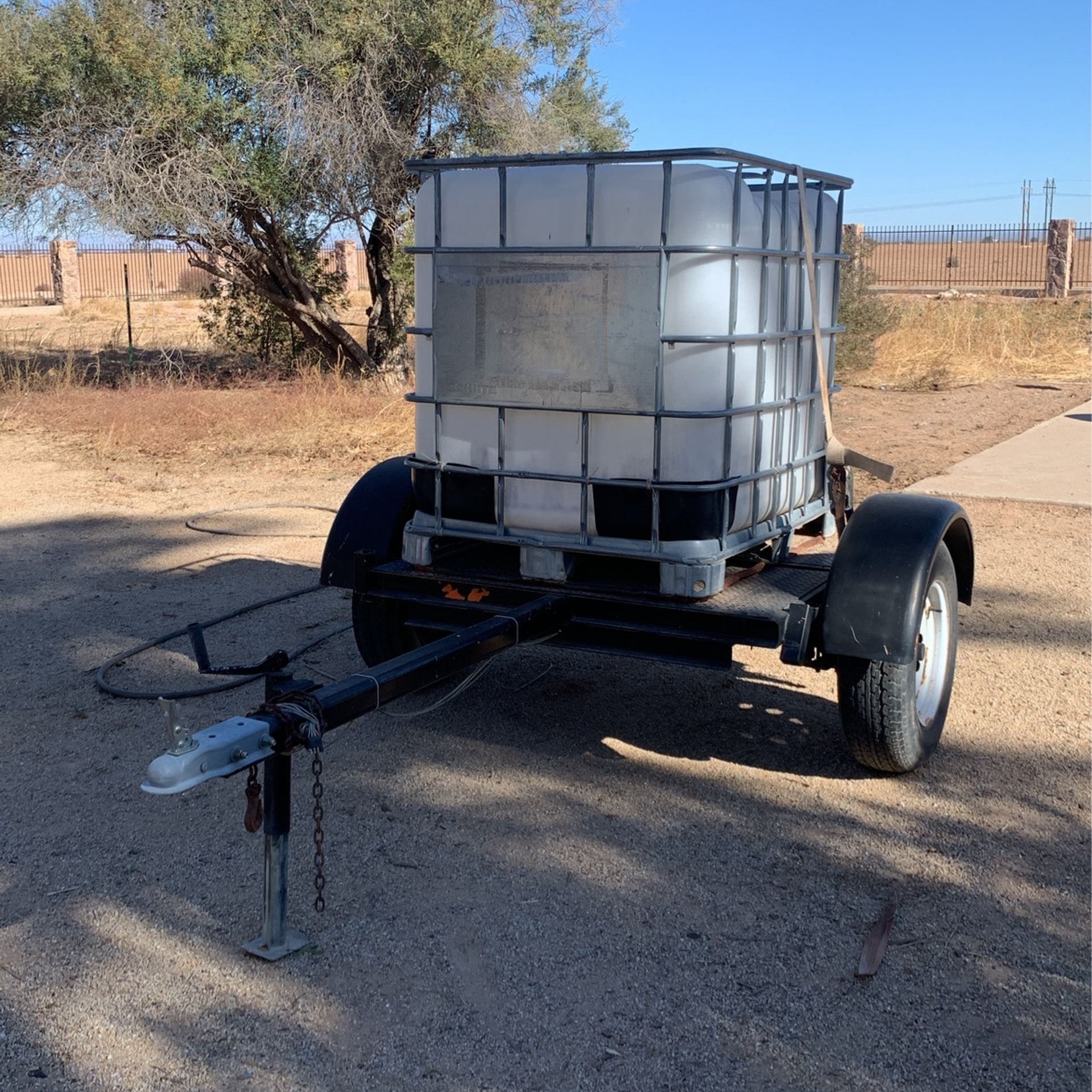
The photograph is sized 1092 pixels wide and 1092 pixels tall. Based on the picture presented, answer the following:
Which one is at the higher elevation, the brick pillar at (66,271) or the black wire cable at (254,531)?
the brick pillar at (66,271)

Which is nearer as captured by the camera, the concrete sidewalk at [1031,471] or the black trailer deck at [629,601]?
the black trailer deck at [629,601]

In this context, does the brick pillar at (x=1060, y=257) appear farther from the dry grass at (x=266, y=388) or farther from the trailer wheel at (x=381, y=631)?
the trailer wheel at (x=381, y=631)

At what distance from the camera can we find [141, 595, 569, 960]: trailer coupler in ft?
9.37

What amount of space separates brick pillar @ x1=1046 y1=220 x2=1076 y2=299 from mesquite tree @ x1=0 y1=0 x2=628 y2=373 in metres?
29.5

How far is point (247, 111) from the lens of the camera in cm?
1433

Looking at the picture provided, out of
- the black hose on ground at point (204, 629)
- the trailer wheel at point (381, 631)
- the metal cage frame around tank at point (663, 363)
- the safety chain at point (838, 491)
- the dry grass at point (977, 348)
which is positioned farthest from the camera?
the dry grass at point (977, 348)

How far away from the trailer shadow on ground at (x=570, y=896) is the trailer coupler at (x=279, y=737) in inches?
9.5

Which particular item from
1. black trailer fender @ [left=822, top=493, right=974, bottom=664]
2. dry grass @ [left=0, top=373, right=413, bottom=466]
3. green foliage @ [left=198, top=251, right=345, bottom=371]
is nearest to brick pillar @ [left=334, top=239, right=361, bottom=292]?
green foliage @ [left=198, top=251, right=345, bottom=371]

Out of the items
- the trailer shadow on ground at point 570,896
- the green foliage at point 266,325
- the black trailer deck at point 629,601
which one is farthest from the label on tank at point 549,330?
the green foliage at point 266,325

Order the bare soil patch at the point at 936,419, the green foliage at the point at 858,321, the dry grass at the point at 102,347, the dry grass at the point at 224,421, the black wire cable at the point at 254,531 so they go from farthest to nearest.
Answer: the green foliage at the point at 858,321, the dry grass at the point at 102,347, the dry grass at the point at 224,421, the bare soil patch at the point at 936,419, the black wire cable at the point at 254,531

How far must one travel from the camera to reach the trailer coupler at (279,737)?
2855 mm

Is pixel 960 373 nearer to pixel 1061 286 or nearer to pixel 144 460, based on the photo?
pixel 144 460

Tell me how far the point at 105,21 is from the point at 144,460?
5.80 meters

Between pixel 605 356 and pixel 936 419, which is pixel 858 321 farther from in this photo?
pixel 605 356
